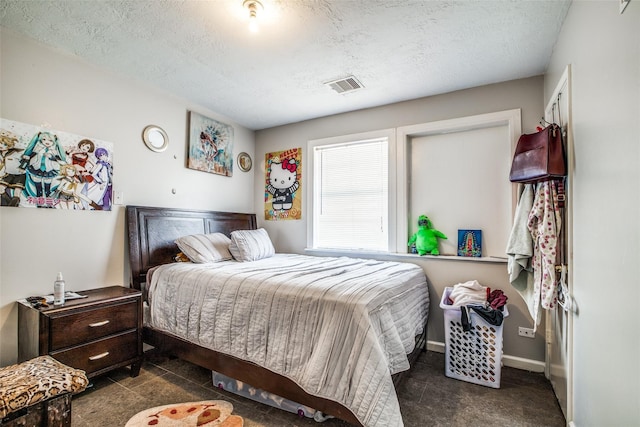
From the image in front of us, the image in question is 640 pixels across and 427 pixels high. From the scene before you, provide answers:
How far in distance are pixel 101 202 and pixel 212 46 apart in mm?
1581

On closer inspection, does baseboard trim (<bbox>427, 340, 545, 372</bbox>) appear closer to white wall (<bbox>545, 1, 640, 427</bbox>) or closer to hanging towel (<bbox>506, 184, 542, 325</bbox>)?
hanging towel (<bbox>506, 184, 542, 325</bbox>)

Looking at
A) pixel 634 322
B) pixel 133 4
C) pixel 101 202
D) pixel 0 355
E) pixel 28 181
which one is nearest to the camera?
pixel 634 322

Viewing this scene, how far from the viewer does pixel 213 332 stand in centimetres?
206

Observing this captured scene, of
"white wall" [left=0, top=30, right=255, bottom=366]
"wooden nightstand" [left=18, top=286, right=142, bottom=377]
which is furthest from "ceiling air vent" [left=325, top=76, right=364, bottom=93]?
"wooden nightstand" [left=18, top=286, right=142, bottom=377]

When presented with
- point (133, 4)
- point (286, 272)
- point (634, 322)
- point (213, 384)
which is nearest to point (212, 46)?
point (133, 4)

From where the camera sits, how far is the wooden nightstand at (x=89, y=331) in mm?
1872

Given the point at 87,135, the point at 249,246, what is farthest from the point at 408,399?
the point at 87,135

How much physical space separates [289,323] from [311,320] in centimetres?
15

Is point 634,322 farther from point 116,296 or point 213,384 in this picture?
point 116,296

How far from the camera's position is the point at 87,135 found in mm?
2441

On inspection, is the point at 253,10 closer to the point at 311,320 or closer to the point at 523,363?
the point at 311,320

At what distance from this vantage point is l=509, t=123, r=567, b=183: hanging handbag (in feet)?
5.76

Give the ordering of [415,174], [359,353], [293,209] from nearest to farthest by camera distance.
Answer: [359,353] < [415,174] < [293,209]

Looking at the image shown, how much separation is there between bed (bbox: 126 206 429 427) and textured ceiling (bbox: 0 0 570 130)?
1.35m
